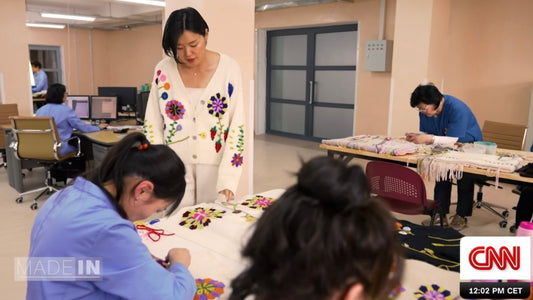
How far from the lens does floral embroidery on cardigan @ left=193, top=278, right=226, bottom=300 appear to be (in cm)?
122

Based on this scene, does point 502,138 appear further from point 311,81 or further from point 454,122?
point 311,81

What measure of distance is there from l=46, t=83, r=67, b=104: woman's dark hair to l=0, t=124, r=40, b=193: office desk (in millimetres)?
688

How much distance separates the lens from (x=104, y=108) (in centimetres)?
505

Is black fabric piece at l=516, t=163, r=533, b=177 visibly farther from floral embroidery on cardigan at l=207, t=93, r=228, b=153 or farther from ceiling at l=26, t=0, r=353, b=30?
ceiling at l=26, t=0, r=353, b=30

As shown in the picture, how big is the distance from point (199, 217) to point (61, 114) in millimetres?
3035

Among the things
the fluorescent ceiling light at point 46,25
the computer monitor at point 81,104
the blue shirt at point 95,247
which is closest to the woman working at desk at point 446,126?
the blue shirt at point 95,247

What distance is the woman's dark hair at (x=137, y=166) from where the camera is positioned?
3.55 ft

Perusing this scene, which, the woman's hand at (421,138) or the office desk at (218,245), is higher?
the woman's hand at (421,138)

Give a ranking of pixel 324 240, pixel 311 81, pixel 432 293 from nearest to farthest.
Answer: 1. pixel 324 240
2. pixel 432 293
3. pixel 311 81

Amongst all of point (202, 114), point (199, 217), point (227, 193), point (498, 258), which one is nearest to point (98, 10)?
point (202, 114)

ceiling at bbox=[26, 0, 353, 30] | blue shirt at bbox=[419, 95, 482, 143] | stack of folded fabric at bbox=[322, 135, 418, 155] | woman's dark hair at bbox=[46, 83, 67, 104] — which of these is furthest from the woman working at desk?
ceiling at bbox=[26, 0, 353, 30]

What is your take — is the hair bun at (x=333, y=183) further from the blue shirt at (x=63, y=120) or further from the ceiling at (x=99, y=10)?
the ceiling at (x=99, y=10)

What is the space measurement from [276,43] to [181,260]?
737cm

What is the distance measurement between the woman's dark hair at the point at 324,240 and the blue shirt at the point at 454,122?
2916mm
